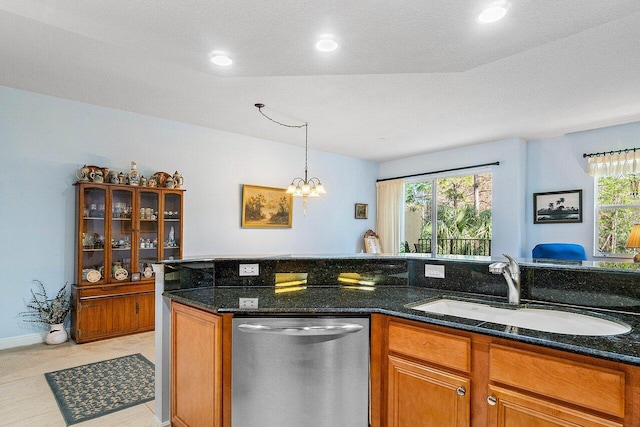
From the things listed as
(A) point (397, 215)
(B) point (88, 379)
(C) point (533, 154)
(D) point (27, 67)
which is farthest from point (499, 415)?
(A) point (397, 215)

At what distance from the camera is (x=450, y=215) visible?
6.41m

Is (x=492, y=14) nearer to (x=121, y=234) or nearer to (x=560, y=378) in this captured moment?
(x=560, y=378)

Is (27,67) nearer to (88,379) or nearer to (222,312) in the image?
(88,379)

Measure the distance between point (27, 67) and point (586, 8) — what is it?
4250 mm

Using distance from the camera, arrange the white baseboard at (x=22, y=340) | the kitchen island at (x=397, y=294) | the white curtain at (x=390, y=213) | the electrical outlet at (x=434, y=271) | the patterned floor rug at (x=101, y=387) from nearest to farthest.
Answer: the kitchen island at (x=397, y=294)
the electrical outlet at (x=434, y=271)
the patterned floor rug at (x=101, y=387)
the white baseboard at (x=22, y=340)
the white curtain at (x=390, y=213)

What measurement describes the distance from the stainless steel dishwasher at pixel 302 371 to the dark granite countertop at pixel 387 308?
7 centimetres

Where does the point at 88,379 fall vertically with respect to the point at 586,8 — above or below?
below

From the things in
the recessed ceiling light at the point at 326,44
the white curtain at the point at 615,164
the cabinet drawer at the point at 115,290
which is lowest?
the cabinet drawer at the point at 115,290

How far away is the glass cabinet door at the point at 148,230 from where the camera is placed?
4.25 metres

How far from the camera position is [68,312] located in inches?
154

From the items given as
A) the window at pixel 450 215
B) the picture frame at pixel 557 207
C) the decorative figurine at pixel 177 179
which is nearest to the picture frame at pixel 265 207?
the decorative figurine at pixel 177 179

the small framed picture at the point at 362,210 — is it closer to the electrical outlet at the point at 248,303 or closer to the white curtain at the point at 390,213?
the white curtain at the point at 390,213

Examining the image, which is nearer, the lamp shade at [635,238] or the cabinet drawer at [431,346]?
the cabinet drawer at [431,346]

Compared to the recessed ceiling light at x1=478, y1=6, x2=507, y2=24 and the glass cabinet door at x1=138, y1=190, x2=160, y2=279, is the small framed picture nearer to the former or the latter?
the glass cabinet door at x1=138, y1=190, x2=160, y2=279
